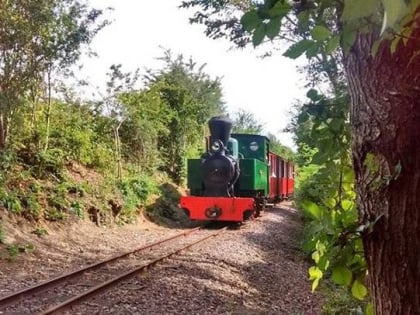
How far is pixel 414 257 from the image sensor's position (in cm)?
110

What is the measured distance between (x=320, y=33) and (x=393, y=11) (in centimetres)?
40

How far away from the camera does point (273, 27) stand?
1043mm

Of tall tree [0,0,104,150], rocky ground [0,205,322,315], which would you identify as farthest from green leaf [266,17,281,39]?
tall tree [0,0,104,150]

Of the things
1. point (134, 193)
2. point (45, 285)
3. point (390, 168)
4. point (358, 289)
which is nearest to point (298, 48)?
point (390, 168)

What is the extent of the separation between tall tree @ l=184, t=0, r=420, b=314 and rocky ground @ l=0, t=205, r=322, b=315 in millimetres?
4855

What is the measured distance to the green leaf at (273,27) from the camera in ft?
3.42

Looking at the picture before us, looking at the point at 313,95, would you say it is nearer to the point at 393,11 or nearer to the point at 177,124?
the point at 393,11

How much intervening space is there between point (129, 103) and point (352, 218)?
677 inches

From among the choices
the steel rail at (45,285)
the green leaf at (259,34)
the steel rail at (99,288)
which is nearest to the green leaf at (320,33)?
the green leaf at (259,34)

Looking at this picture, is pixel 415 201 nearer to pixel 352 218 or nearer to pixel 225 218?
pixel 352 218

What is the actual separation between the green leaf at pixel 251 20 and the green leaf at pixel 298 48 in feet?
0.35

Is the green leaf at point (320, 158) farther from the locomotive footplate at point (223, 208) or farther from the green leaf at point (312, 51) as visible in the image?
the locomotive footplate at point (223, 208)

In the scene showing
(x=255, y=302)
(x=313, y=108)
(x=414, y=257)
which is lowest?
(x=255, y=302)

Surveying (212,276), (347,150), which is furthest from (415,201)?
(212,276)
